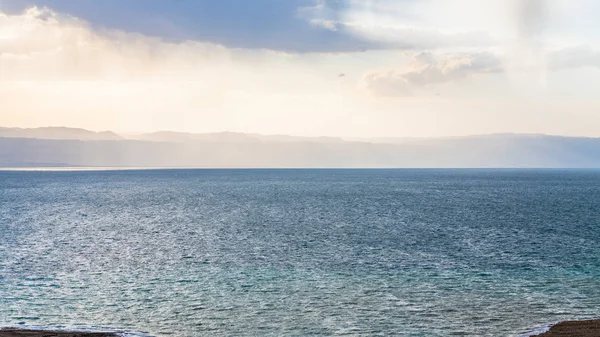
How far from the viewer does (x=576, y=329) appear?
112 feet

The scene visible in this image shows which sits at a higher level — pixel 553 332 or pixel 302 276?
pixel 553 332

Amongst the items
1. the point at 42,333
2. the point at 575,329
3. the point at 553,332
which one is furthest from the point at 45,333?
the point at 575,329

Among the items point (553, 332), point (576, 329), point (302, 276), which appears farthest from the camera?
point (302, 276)

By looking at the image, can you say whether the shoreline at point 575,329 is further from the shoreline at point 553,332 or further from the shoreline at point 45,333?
the shoreline at point 45,333

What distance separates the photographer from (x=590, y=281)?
49.5 metres

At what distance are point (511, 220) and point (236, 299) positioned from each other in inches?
2904

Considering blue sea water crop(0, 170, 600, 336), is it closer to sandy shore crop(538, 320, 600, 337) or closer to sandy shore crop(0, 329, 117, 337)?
sandy shore crop(538, 320, 600, 337)

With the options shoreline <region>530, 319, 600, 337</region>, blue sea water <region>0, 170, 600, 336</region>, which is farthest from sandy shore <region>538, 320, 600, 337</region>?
blue sea water <region>0, 170, 600, 336</region>

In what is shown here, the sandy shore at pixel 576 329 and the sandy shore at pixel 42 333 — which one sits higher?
the sandy shore at pixel 576 329

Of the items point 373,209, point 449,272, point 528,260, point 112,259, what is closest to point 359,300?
point 449,272

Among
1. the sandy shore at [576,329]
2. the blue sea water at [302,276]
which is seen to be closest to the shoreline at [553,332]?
the sandy shore at [576,329]

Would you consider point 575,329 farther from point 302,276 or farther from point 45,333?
point 45,333

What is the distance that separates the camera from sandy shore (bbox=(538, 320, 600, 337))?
108 feet

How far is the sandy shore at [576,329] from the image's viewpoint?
3278cm
